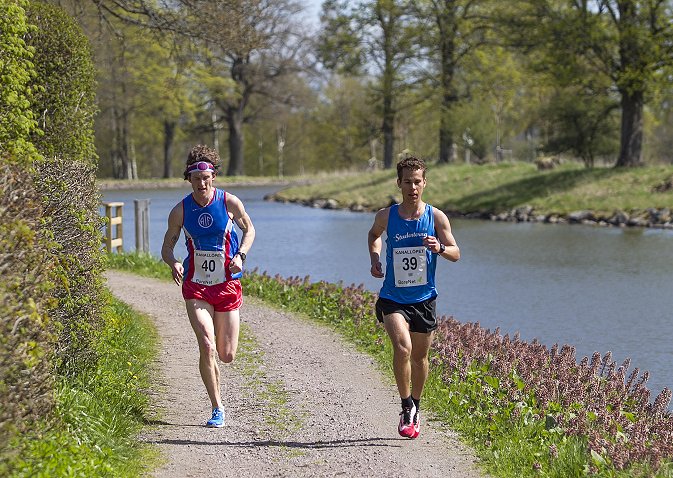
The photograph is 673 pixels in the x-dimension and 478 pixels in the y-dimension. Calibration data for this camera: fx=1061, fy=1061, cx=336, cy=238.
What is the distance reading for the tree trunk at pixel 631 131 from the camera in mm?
41531

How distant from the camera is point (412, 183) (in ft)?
24.6

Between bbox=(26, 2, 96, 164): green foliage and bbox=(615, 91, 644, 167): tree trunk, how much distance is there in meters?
32.4

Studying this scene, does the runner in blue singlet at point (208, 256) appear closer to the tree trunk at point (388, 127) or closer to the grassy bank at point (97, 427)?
the grassy bank at point (97, 427)

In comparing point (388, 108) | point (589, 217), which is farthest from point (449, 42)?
point (589, 217)

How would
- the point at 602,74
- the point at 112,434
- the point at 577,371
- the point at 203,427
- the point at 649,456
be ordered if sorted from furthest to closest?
the point at 602,74
the point at 577,371
the point at 203,427
the point at 112,434
the point at 649,456

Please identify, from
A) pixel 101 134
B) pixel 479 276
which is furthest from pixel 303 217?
pixel 101 134

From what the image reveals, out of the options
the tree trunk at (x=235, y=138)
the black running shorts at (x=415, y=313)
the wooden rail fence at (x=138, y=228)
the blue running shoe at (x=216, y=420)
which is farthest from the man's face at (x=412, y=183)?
the tree trunk at (x=235, y=138)

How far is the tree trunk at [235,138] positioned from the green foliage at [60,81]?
63526mm

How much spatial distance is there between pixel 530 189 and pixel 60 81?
33.8 m

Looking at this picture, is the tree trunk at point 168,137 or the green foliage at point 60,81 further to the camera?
the tree trunk at point 168,137

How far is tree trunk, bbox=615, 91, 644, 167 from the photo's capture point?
41.5 metres

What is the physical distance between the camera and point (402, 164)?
756 cm

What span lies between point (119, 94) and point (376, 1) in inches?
859

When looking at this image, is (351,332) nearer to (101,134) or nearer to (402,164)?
(402,164)
